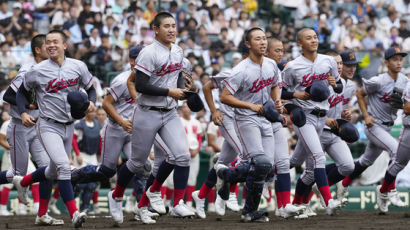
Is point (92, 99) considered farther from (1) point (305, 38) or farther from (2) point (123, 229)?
(1) point (305, 38)

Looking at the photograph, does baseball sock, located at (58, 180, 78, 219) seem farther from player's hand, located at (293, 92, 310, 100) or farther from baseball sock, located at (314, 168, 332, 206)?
baseball sock, located at (314, 168, 332, 206)

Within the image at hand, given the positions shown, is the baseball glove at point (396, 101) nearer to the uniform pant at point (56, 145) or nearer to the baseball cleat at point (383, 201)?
the baseball cleat at point (383, 201)

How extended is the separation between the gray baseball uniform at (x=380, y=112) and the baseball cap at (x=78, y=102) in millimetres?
4924

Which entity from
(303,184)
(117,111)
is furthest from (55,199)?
(303,184)

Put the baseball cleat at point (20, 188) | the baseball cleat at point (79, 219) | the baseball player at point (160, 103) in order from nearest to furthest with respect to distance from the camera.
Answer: the baseball cleat at point (79, 219), the baseball player at point (160, 103), the baseball cleat at point (20, 188)

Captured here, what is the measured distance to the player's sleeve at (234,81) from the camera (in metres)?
9.84

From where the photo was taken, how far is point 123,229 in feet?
30.7

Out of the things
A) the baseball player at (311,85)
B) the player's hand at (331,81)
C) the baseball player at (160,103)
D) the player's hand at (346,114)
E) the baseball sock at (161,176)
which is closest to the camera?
the baseball player at (160,103)

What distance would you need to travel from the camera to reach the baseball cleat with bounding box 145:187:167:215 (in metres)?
9.83

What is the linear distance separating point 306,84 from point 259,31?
1213 mm

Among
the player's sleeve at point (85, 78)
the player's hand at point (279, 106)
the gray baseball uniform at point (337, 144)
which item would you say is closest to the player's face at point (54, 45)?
the player's sleeve at point (85, 78)

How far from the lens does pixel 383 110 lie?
12.7 metres

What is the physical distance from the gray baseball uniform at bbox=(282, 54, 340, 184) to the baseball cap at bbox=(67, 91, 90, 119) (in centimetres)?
292

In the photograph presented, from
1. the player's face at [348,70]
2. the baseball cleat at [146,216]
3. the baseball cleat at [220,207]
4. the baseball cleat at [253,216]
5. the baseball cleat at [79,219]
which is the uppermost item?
the player's face at [348,70]
